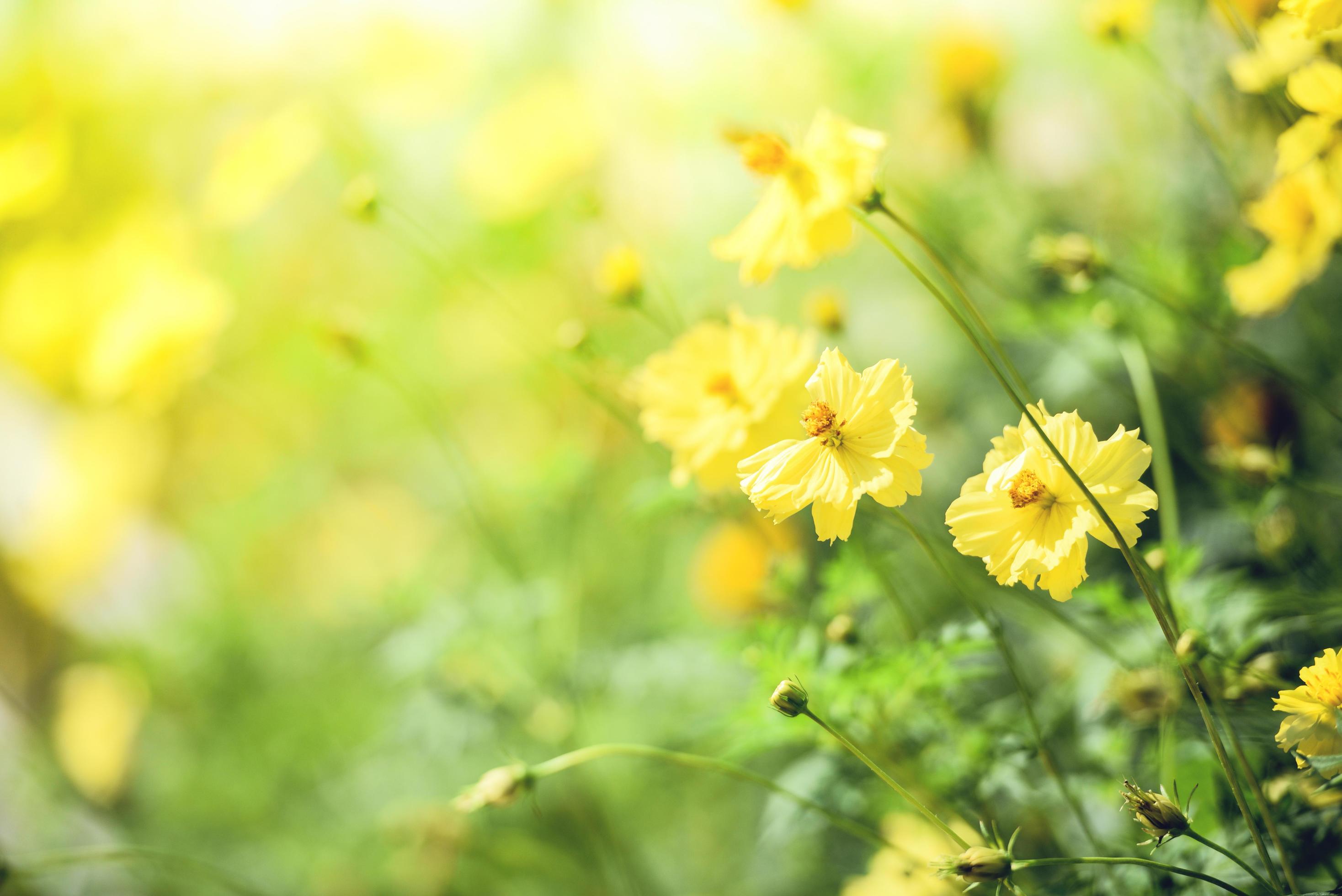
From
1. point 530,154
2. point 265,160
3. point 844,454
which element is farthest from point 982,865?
point 530,154

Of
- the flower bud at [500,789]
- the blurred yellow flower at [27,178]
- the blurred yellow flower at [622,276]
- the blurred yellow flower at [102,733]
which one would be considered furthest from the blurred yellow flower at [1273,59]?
the blurred yellow flower at [102,733]

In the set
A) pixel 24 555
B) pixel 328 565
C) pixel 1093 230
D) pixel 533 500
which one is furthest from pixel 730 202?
pixel 24 555

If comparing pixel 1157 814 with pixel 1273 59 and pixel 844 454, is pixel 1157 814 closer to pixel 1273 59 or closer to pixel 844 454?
pixel 844 454

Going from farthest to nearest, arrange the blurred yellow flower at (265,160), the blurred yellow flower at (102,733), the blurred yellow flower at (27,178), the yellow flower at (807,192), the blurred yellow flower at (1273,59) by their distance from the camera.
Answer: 1. the blurred yellow flower at (102,733)
2. the blurred yellow flower at (27,178)
3. the blurred yellow flower at (265,160)
4. the blurred yellow flower at (1273,59)
5. the yellow flower at (807,192)

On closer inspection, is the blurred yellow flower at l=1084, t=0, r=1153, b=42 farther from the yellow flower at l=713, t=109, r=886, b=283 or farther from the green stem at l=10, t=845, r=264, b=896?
the green stem at l=10, t=845, r=264, b=896

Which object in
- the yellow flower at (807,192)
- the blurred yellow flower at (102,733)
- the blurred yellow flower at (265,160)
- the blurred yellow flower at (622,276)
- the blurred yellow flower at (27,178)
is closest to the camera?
the yellow flower at (807,192)

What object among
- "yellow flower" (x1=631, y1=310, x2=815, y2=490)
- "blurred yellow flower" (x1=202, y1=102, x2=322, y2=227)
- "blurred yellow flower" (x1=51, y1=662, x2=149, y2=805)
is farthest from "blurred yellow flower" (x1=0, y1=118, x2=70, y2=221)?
"yellow flower" (x1=631, y1=310, x2=815, y2=490)

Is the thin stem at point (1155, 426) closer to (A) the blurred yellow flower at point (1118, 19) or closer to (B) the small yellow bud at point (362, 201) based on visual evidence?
(A) the blurred yellow flower at point (1118, 19)

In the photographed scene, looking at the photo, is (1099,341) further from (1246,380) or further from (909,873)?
(909,873)
